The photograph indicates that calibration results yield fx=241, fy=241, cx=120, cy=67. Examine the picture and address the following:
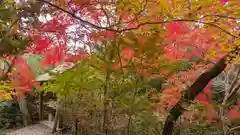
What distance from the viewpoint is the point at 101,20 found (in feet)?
15.6

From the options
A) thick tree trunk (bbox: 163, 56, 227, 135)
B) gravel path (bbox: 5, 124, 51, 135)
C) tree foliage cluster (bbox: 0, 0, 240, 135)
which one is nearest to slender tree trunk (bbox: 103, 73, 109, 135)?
tree foliage cluster (bbox: 0, 0, 240, 135)

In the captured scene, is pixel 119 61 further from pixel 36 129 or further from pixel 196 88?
pixel 36 129

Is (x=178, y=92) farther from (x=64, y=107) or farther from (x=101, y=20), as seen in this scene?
(x=64, y=107)

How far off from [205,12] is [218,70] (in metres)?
2.11

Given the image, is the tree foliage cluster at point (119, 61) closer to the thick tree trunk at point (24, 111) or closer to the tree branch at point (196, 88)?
the tree branch at point (196, 88)

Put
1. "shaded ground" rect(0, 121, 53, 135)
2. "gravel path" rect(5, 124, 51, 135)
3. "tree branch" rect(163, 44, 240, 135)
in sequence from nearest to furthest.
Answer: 1. "tree branch" rect(163, 44, 240, 135)
2. "gravel path" rect(5, 124, 51, 135)
3. "shaded ground" rect(0, 121, 53, 135)

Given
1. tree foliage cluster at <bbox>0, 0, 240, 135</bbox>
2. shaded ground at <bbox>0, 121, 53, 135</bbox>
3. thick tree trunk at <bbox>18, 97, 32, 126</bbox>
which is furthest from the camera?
thick tree trunk at <bbox>18, 97, 32, 126</bbox>

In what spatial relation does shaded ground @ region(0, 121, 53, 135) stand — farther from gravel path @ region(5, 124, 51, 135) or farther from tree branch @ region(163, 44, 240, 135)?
tree branch @ region(163, 44, 240, 135)

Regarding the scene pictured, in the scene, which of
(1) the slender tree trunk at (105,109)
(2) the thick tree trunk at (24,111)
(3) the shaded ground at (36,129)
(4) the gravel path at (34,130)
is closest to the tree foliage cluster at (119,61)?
(1) the slender tree trunk at (105,109)

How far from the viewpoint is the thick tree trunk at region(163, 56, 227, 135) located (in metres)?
4.07

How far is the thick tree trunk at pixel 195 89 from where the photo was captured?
13.4 feet

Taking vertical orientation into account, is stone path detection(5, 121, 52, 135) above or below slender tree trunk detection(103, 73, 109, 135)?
below

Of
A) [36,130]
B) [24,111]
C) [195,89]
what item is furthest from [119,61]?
[24,111]

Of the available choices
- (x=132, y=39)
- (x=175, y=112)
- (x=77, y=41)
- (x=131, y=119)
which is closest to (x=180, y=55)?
(x=175, y=112)
